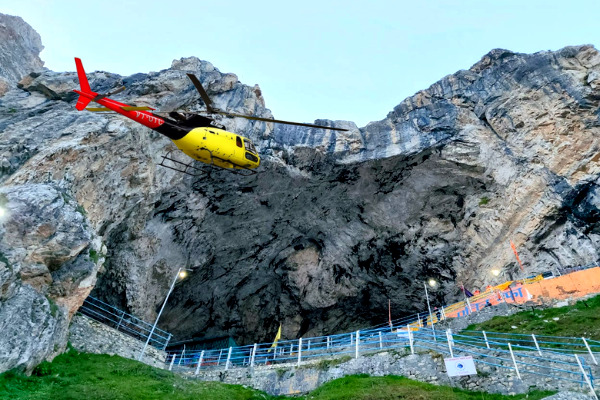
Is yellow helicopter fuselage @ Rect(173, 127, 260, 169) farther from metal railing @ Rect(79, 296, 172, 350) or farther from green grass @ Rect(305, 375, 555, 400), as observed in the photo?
green grass @ Rect(305, 375, 555, 400)

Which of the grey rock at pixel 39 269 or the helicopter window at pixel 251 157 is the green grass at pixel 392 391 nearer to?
the grey rock at pixel 39 269

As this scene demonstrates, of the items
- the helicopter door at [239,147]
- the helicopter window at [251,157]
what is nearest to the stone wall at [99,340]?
the helicopter door at [239,147]

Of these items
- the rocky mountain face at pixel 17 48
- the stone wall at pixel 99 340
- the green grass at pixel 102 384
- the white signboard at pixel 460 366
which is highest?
the rocky mountain face at pixel 17 48

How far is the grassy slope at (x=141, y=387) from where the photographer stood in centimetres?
1010

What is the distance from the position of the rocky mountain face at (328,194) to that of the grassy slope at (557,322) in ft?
20.0

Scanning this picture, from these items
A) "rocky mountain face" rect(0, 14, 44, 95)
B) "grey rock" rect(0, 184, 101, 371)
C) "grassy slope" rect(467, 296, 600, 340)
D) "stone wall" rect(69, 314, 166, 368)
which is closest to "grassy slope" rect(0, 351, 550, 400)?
"grey rock" rect(0, 184, 101, 371)

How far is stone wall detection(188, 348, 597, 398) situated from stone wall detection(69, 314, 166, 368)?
3.25 meters

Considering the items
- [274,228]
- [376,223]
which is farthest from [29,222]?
[376,223]

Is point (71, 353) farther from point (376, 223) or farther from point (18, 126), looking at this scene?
point (376, 223)

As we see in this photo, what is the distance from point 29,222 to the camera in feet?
46.6

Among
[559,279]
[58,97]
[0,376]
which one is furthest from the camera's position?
[58,97]

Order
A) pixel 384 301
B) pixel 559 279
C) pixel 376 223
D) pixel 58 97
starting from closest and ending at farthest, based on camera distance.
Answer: pixel 559 279 → pixel 58 97 → pixel 376 223 → pixel 384 301

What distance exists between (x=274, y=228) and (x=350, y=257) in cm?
673

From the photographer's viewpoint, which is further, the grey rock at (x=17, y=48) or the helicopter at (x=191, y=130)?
the grey rock at (x=17, y=48)
